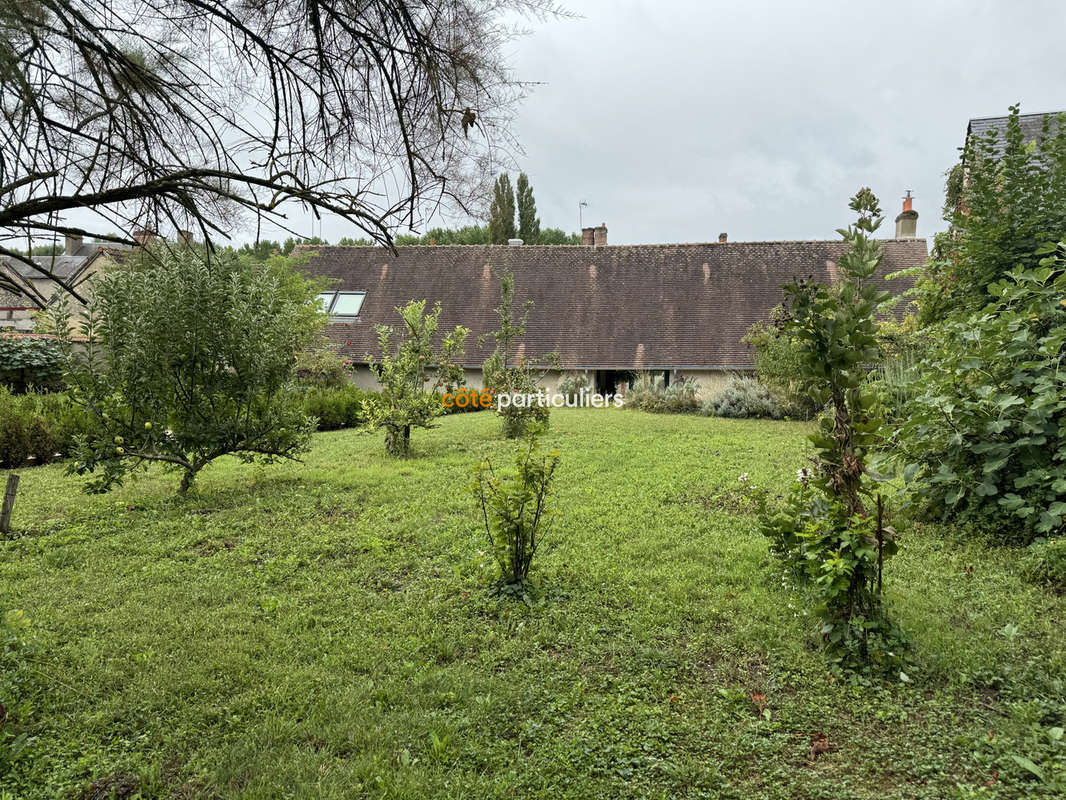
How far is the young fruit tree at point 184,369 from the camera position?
662cm

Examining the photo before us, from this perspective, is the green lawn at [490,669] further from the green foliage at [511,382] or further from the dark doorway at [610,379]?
the dark doorway at [610,379]

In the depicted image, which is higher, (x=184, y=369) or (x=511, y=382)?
(x=184, y=369)

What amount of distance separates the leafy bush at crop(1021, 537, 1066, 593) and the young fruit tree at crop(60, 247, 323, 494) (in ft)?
23.2

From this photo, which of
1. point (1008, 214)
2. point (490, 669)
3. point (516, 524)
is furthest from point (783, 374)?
point (490, 669)

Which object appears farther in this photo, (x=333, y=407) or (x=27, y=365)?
(x=333, y=407)

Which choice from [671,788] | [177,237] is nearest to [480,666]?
[671,788]

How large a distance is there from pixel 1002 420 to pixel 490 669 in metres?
4.25

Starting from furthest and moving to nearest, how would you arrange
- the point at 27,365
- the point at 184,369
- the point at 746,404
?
the point at 746,404, the point at 27,365, the point at 184,369

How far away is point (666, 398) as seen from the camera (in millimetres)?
16000

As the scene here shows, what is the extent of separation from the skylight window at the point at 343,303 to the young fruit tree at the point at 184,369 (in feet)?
44.9

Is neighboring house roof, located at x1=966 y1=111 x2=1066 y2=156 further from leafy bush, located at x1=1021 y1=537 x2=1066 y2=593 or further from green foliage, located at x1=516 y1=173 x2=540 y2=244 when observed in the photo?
green foliage, located at x1=516 y1=173 x2=540 y2=244

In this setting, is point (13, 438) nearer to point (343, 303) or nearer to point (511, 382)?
point (511, 382)

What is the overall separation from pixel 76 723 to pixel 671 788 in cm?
274

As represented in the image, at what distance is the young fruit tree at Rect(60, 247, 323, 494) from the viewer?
261 inches
